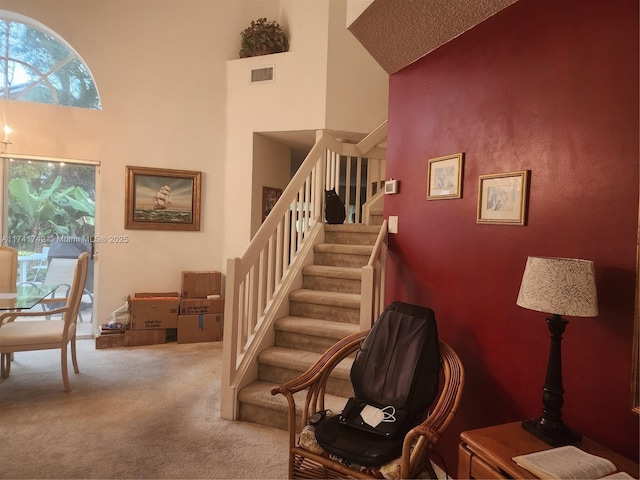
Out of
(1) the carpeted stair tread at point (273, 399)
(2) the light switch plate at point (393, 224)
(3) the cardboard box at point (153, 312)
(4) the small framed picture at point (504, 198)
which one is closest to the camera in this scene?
(4) the small framed picture at point (504, 198)

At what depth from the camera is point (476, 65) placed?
2131mm

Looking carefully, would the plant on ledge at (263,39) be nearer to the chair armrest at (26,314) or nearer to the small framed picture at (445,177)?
the small framed picture at (445,177)

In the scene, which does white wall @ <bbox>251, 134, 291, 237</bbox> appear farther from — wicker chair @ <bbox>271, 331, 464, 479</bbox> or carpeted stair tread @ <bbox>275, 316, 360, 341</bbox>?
wicker chair @ <bbox>271, 331, 464, 479</bbox>

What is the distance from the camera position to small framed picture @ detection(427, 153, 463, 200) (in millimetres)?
2227

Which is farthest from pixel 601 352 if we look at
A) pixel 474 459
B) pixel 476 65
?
pixel 476 65

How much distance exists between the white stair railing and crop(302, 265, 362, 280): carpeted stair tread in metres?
0.09

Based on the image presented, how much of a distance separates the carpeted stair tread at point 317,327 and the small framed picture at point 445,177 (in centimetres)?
118

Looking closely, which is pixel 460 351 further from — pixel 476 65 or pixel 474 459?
pixel 476 65

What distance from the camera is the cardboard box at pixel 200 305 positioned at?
14.7 feet

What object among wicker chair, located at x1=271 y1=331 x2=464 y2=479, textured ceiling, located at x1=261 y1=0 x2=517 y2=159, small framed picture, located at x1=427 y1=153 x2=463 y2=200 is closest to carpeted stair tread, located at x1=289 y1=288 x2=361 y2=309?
wicker chair, located at x1=271 y1=331 x2=464 y2=479

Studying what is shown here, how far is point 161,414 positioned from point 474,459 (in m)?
2.19

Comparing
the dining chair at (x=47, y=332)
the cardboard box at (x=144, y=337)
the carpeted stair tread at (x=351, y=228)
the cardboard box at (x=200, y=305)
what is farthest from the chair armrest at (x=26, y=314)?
the carpeted stair tread at (x=351, y=228)

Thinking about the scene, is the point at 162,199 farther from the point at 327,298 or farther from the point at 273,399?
the point at 273,399

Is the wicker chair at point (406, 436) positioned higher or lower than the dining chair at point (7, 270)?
lower
